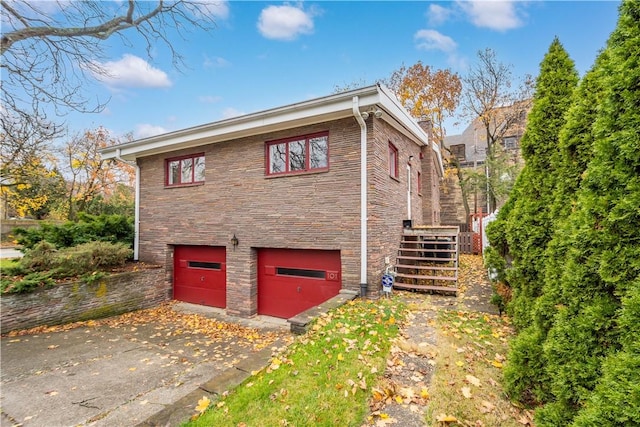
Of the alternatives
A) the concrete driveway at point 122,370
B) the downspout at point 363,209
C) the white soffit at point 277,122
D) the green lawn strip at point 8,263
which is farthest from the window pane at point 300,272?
the green lawn strip at point 8,263

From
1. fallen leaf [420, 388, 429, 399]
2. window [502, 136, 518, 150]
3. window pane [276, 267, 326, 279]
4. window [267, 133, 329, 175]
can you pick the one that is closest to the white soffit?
window [267, 133, 329, 175]

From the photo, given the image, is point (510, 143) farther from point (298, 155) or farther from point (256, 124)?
point (256, 124)

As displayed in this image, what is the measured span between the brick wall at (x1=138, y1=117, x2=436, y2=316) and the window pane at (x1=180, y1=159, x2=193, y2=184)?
0.30 meters

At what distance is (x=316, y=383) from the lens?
124 inches

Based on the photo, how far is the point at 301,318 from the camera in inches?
191

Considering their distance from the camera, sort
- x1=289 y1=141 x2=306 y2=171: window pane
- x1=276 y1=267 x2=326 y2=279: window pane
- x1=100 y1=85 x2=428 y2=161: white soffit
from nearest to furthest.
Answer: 1. x1=100 y1=85 x2=428 y2=161: white soffit
2. x1=276 y1=267 x2=326 y2=279: window pane
3. x1=289 y1=141 x2=306 y2=171: window pane

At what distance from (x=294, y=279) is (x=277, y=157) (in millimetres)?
3240

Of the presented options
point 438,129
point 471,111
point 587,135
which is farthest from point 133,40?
point 471,111

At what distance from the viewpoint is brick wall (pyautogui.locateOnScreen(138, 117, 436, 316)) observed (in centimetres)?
659

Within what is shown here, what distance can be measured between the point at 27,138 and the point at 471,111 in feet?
72.3

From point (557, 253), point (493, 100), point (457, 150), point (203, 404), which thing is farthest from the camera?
point (457, 150)

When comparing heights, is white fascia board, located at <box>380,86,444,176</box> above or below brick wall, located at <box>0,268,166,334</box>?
above

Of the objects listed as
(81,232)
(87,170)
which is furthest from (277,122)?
(87,170)

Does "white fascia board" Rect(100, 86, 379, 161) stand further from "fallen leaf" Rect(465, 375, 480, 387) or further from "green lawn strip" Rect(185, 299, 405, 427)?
"fallen leaf" Rect(465, 375, 480, 387)
